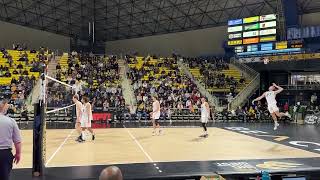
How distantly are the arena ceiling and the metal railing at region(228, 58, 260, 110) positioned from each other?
228 inches

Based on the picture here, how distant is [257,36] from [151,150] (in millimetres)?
22618

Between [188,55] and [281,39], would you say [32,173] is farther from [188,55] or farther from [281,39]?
[188,55]

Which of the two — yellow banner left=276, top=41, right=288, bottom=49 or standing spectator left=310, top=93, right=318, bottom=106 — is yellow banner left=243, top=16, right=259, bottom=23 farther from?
standing spectator left=310, top=93, right=318, bottom=106

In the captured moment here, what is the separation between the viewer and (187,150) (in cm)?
1345

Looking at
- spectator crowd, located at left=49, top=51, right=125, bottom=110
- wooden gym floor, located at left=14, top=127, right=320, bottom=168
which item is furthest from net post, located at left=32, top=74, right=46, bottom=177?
spectator crowd, located at left=49, top=51, right=125, bottom=110

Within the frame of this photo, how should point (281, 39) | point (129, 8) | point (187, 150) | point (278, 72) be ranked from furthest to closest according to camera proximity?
point (129, 8) < point (278, 72) < point (281, 39) < point (187, 150)

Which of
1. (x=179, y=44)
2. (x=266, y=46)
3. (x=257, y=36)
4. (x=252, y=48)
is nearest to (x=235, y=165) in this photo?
(x=266, y=46)

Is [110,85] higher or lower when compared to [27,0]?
lower

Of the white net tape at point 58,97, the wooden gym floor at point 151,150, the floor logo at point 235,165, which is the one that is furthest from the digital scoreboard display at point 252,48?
the floor logo at point 235,165

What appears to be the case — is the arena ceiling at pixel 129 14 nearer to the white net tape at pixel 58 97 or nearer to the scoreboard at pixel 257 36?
the scoreboard at pixel 257 36

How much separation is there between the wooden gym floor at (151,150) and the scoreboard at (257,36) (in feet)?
57.5

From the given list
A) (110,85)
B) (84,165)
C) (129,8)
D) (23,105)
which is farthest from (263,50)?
(84,165)

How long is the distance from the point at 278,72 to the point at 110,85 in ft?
53.1

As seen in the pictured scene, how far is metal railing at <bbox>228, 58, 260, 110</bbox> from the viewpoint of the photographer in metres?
33.4
